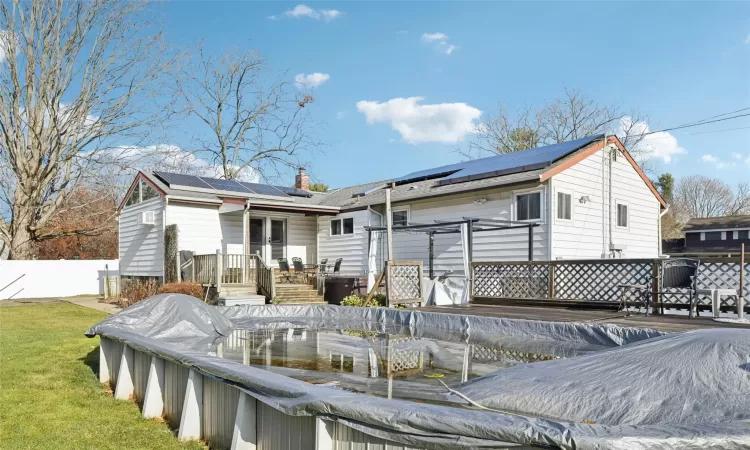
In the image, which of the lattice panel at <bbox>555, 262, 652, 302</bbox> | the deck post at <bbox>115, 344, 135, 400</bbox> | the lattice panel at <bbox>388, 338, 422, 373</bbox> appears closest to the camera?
the deck post at <bbox>115, 344, 135, 400</bbox>

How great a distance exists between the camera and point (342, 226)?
57.8ft

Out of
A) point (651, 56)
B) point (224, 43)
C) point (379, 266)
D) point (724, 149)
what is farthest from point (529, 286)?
point (224, 43)

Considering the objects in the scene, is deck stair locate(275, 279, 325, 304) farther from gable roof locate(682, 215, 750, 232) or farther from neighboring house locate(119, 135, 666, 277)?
gable roof locate(682, 215, 750, 232)

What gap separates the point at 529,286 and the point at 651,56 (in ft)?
34.2

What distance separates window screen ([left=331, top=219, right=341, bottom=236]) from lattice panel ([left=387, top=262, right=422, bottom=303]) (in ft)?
20.2

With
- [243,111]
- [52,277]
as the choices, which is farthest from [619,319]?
[243,111]

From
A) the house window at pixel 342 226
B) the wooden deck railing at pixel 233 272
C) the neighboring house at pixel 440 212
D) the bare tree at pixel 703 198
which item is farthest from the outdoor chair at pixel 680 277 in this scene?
the bare tree at pixel 703 198

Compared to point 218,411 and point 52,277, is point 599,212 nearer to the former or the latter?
point 218,411

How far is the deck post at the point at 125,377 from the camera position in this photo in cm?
569

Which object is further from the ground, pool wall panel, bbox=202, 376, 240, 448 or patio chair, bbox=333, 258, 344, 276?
patio chair, bbox=333, 258, 344, 276

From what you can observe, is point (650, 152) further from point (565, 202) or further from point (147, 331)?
point (147, 331)

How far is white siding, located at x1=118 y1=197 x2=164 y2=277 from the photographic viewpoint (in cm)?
1593

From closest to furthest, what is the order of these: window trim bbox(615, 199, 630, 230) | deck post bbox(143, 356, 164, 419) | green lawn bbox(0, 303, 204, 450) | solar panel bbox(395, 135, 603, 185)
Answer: green lawn bbox(0, 303, 204, 450) < deck post bbox(143, 356, 164, 419) < solar panel bbox(395, 135, 603, 185) < window trim bbox(615, 199, 630, 230)

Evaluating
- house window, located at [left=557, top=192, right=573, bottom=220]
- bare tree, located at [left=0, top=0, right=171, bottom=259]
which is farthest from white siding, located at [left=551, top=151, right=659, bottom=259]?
bare tree, located at [left=0, top=0, right=171, bottom=259]
